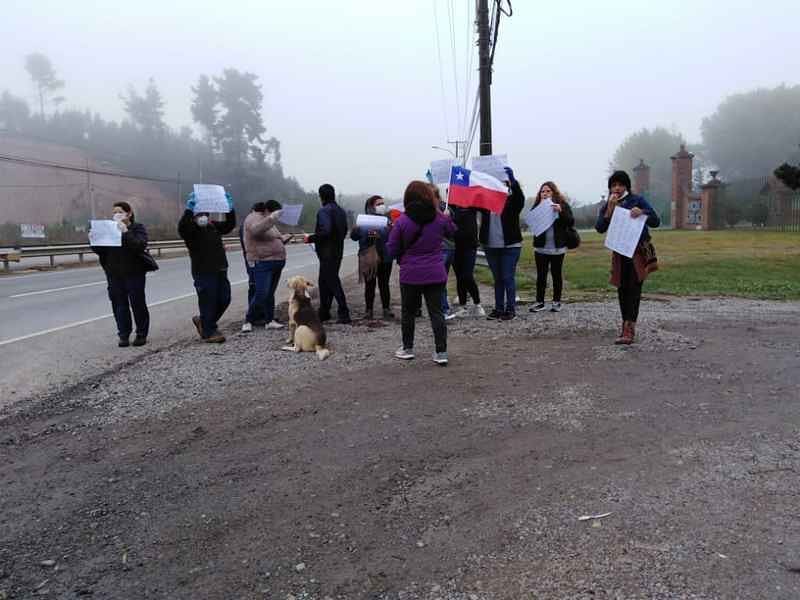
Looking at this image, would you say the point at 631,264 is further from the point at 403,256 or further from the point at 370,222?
the point at 370,222

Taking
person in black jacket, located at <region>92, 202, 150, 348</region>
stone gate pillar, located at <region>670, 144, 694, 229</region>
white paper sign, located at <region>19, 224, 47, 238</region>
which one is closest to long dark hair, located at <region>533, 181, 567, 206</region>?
person in black jacket, located at <region>92, 202, 150, 348</region>

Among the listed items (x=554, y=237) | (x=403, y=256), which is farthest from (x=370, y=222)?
(x=554, y=237)

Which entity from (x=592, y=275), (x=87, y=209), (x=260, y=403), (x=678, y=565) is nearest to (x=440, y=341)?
(x=260, y=403)

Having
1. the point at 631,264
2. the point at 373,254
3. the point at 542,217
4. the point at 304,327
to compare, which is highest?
the point at 542,217

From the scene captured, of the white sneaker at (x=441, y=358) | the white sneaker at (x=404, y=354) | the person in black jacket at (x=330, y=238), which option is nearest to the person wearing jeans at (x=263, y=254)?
the person in black jacket at (x=330, y=238)

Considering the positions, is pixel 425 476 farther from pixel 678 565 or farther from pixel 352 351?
pixel 352 351

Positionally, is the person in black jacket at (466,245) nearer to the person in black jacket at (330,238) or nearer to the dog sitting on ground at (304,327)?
the person in black jacket at (330,238)

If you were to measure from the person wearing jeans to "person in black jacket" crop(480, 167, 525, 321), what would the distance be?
2.83m

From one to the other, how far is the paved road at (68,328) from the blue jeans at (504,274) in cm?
432

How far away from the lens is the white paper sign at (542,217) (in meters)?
8.67

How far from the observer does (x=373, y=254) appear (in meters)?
9.00

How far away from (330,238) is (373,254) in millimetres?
703

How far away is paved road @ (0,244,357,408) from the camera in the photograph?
22.2ft

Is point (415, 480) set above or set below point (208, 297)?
below
